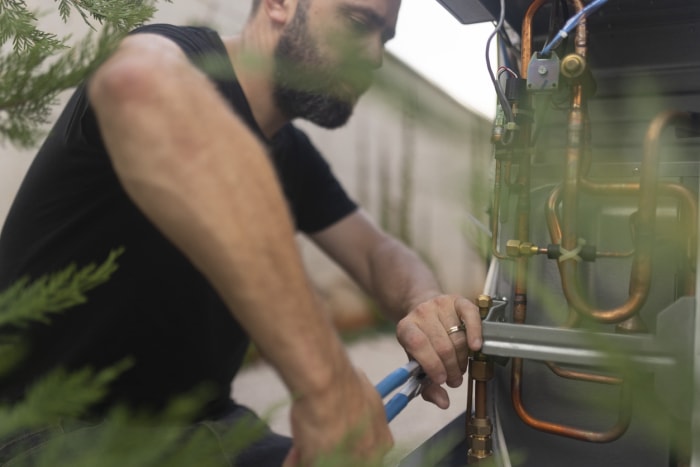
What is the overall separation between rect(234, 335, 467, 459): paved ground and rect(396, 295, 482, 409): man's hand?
0.03 meters

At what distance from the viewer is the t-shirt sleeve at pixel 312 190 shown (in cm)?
129

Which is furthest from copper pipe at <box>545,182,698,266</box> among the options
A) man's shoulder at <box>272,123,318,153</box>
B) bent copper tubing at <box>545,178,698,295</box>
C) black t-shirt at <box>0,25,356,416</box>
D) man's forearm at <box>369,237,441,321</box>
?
man's shoulder at <box>272,123,318,153</box>

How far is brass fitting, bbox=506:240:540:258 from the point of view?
29.4 inches

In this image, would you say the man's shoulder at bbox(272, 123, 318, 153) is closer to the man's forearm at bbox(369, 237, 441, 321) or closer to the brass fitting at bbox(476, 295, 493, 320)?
the man's forearm at bbox(369, 237, 441, 321)

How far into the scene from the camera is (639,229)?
680 mm

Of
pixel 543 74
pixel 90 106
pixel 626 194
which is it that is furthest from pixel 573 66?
pixel 90 106

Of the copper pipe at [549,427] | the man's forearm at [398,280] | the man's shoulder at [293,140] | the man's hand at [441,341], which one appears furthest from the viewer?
the man's shoulder at [293,140]

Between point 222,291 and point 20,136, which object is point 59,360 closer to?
point 222,291

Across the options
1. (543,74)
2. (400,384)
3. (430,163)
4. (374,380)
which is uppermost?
→ (543,74)

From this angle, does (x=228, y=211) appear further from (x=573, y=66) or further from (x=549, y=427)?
(x=549, y=427)

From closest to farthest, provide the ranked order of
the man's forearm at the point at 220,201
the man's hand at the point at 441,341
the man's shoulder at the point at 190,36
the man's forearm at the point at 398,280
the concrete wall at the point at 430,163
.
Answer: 1. the concrete wall at the point at 430,163
2. the man's forearm at the point at 220,201
3. the man's shoulder at the point at 190,36
4. the man's hand at the point at 441,341
5. the man's forearm at the point at 398,280

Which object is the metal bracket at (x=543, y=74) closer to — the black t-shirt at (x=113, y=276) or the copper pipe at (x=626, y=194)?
the copper pipe at (x=626, y=194)

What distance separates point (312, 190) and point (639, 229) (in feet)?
2.50

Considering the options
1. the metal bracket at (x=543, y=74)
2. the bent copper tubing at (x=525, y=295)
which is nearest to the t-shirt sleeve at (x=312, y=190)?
the bent copper tubing at (x=525, y=295)
